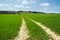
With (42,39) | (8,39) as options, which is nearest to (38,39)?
(42,39)

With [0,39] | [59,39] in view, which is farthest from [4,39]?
[59,39]

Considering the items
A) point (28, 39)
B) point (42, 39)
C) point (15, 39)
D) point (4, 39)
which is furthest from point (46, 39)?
point (4, 39)

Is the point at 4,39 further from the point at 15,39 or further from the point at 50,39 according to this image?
the point at 50,39

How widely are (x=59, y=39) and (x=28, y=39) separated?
2974mm

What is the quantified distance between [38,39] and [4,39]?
3.50m

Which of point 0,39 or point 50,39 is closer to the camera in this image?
point 50,39

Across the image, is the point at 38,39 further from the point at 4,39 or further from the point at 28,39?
the point at 4,39

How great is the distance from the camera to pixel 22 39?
49.4ft

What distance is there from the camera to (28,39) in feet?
49.7

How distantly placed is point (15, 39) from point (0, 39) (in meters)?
1.65

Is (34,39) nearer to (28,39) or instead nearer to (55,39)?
(28,39)

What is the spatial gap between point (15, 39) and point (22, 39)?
2.58ft

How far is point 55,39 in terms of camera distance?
48.4 ft

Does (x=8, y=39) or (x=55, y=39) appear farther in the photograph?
(x=8, y=39)
